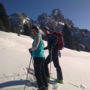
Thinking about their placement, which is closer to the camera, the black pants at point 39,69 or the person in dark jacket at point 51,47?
the black pants at point 39,69

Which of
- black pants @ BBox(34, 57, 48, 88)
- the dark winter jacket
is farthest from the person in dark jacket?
black pants @ BBox(34, 57, 48, 88)

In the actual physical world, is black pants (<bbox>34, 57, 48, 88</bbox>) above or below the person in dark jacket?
below

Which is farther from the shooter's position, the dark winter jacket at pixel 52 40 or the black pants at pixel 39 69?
the dark winter jacket at pixel 52 40

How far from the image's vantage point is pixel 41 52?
6109 mm

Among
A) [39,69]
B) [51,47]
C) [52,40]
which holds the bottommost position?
[39,69]

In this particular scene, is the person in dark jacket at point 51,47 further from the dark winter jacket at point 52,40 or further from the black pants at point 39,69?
the black pants at point 39,69

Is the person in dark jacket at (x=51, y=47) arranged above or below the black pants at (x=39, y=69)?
above

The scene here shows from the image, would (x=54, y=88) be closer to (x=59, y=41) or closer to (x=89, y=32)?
(x=59, y=41)

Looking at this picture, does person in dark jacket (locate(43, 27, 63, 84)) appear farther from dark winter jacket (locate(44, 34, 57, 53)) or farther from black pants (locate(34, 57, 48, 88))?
black pants (locate(34, 57, 48, 88))

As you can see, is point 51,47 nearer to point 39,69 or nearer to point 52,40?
point 52,40

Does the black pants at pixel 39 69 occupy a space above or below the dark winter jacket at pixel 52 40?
below

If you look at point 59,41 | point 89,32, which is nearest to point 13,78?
point 59,41

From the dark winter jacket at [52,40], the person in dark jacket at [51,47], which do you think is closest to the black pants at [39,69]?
the person in dark jacket at [51,47]

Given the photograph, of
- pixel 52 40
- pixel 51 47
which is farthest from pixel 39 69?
pixel 52 40
